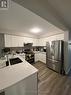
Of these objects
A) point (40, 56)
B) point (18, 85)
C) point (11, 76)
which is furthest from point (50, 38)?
point (18, 85)

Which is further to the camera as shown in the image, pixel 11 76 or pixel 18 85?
pixel 11 76

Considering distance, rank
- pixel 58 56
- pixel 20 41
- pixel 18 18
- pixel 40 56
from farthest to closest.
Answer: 1. pixel 40 56
2. pixel 20 41
3. pixel 58 56
4. pixel 18 18

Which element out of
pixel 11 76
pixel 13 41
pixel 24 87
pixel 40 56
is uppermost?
pixel 13 41

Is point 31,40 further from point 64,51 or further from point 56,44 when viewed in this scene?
point 64,51

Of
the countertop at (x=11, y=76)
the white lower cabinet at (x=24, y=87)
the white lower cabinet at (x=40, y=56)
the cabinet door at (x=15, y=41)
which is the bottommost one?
the white lower cabinet at (x=40, y=56)

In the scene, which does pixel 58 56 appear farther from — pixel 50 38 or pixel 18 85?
pixel 18 85

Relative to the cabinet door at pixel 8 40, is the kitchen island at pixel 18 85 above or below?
below

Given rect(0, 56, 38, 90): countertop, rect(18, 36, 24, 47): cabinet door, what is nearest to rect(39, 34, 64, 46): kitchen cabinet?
rect(18, 36, 24, 47): cabinet door

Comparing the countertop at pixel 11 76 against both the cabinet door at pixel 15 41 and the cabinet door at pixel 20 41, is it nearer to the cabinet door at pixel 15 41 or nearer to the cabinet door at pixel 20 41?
the cabinet door at pixel 15 41

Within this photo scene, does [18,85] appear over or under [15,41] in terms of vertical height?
under

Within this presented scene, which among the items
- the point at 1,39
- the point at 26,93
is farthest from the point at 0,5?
the point at 1,39

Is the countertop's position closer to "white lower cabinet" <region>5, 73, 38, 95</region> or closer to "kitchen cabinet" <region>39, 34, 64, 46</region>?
"white lower cabinet" <region>5, 73, 38, 95</region>

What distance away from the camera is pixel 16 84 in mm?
1094

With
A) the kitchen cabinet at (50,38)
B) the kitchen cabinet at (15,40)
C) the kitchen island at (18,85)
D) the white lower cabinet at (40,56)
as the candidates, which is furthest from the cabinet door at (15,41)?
the kitchen island at (18,85)
